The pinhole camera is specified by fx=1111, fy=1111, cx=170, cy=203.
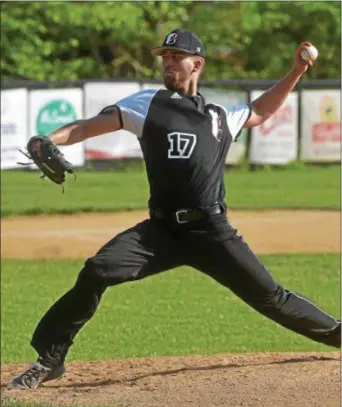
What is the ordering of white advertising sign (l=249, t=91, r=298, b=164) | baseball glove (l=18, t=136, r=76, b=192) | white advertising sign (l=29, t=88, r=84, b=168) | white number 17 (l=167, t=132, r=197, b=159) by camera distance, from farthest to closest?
white advertising sign (l=249, t=91, r=298, b=164), white advertising sign (l=29, t=88, r=84, b=168), white number 17 (l=167, t=132, r=197, b=159), baseball glove (l=18, t=136, r=76, b=192)

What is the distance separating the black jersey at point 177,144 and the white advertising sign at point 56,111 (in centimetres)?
1678

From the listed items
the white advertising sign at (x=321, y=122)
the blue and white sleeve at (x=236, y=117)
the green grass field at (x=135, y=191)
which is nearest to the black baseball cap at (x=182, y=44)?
the blue and white sleeve at (x=236, y=117)

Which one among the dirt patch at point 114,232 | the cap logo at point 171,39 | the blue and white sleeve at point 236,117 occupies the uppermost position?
the cap logo at point 171,39

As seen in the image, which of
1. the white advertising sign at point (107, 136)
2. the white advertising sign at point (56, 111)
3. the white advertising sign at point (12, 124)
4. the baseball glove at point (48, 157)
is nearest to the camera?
the baseball glove at point (48, 157)

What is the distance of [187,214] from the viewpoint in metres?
6.02

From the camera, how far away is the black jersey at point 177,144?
592 cm

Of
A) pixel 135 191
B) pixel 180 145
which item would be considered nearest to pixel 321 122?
pixel 135 191

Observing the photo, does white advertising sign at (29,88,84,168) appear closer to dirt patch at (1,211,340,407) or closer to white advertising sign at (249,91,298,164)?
white advertising sign at (249,91,298,164)

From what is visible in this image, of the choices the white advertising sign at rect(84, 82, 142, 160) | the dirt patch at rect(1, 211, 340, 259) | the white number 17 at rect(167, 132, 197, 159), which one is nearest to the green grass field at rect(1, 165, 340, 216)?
the white advertising sign at rect(84, 82, 142, 160)

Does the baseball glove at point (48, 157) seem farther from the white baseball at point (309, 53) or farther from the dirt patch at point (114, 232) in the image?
the dirt patch at point (114, 232)

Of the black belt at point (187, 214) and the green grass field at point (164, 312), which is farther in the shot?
the green grass field at point (164, 312)

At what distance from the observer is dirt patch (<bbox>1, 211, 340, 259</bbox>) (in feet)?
45.9

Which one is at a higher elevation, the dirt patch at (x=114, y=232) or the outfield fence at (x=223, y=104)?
the outfield fence at (x=223, y=104)

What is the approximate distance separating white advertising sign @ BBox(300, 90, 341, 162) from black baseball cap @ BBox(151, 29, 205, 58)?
61.1 ft
